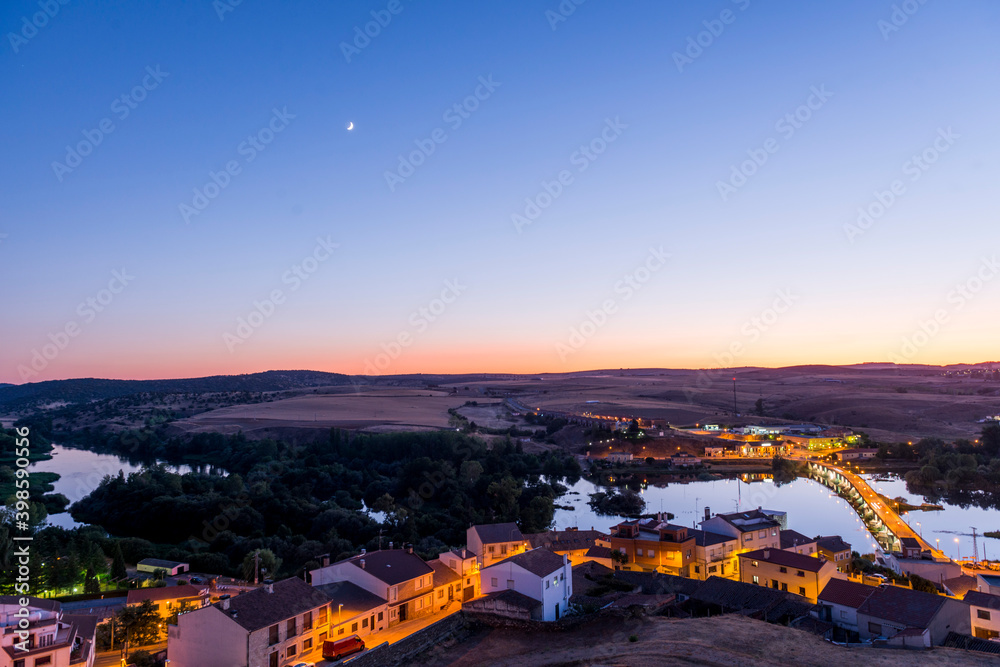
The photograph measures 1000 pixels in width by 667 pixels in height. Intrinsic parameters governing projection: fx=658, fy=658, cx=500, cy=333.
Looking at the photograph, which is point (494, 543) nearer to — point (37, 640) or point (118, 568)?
point (37, 640)

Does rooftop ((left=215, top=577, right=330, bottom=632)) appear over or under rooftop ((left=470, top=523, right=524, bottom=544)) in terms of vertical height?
over

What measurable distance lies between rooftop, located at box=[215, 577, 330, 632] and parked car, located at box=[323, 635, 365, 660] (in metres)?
0.88

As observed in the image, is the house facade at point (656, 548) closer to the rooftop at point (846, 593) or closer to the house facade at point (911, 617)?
the rooftop at point (846, 593)

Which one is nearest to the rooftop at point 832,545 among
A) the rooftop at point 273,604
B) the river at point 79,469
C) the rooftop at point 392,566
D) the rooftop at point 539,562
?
the rooftop at point 539,562

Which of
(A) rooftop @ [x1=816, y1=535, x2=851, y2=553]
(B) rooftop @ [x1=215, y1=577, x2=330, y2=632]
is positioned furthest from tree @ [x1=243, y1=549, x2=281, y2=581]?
(A) rooftop @ [x1=816, y1=535, x2=851, y2=553]

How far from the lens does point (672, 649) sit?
38.9ft

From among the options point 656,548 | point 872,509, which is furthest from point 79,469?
point 872,509

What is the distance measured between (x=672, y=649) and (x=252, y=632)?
296 inches

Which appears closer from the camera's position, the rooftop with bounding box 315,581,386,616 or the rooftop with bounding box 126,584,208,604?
the rooftop with bounding box 315,581,386,616

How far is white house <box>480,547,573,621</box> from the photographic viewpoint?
15547mm

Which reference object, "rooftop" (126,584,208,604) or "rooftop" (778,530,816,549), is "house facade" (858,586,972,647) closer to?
"rooftop" (778,530,816,549)

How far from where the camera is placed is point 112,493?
111ft

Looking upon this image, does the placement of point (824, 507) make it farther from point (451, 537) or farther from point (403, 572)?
point (403, 572)

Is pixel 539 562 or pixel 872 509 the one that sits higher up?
pixel 539 562
